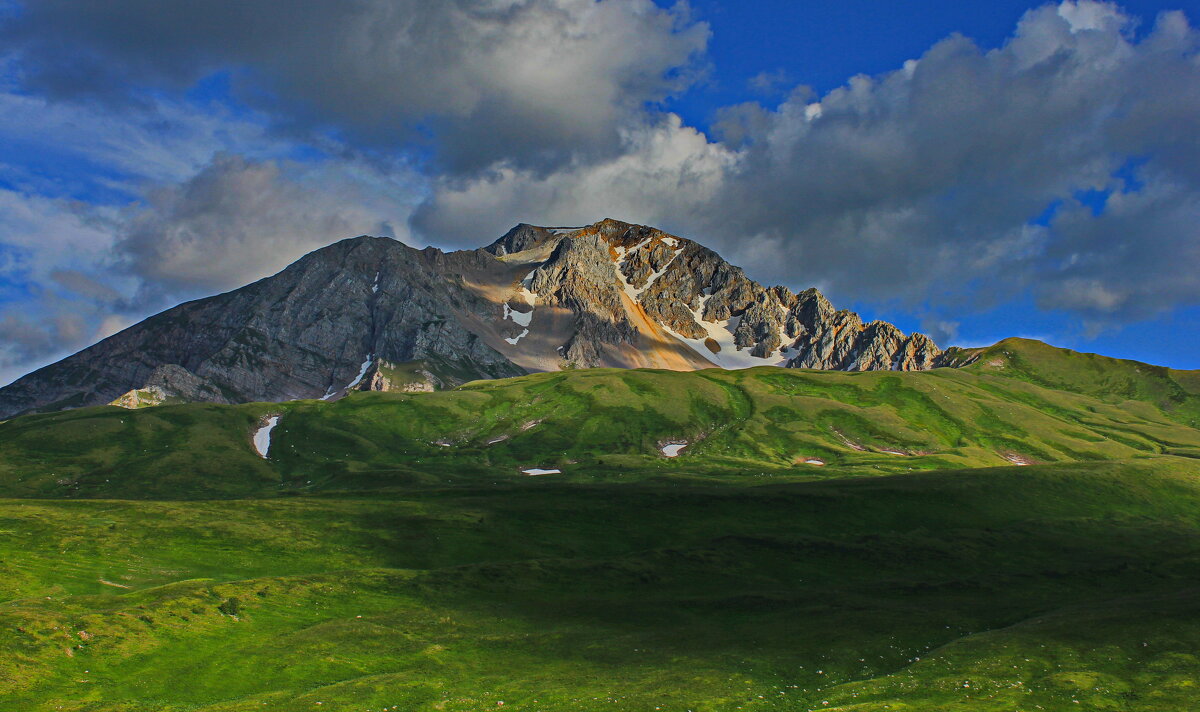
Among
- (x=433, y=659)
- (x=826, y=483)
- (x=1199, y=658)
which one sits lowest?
(x=433, y=659)

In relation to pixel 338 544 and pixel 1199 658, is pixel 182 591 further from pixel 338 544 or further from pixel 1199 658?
pixel 1199 658

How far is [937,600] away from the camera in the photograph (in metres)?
91.1

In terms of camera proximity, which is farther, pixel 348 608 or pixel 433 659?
pixel 348 608

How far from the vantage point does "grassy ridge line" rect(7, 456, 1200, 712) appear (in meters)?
57.2

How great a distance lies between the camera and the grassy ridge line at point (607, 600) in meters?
57.2

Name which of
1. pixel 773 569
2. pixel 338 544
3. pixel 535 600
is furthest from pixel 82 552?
pixel 773 569

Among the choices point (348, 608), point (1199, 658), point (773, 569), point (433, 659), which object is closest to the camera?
point (1199, 658)

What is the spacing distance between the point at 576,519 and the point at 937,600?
65.0 meters

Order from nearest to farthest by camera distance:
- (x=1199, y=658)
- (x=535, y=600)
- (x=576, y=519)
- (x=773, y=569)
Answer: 1. (x=1199, y=658)
2. (x=535, y=600)
3. (x=773, y=569)
4. (x=576, y=519)

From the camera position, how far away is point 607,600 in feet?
308

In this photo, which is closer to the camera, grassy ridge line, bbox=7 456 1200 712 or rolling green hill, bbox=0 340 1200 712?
rolling green hill, bbox=0 340 1200 712

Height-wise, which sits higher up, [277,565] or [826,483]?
[826,483]

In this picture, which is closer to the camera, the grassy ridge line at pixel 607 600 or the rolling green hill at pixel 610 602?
the rolling green hill at pixel 610 602

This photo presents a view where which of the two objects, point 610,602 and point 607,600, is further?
point 607,600
